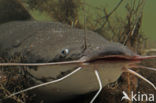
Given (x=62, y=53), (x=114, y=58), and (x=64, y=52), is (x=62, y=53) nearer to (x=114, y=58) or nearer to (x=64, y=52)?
(x=64, y=52)

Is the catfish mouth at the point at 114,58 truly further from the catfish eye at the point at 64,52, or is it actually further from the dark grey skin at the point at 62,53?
the catfish eye at the point at 64,52

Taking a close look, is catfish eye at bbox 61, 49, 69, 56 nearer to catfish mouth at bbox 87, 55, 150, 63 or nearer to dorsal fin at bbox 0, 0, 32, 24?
catfish mouth at bbox 87, 55, 150, 63

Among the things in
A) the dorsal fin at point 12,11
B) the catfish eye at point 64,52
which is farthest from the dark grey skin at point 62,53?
the dorsal fin at point 12,11

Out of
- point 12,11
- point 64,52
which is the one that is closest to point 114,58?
point 64,52

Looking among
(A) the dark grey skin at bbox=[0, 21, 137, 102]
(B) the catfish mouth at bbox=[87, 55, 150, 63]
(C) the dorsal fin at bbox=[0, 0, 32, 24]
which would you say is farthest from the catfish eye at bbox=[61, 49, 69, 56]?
(C) the dorsal fin at bbox=[0, 0, 32, 24]

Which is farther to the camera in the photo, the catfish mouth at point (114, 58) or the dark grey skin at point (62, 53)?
the dark grey skin at point (62, 53)

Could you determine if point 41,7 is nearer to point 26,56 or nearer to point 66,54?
point 26,56
